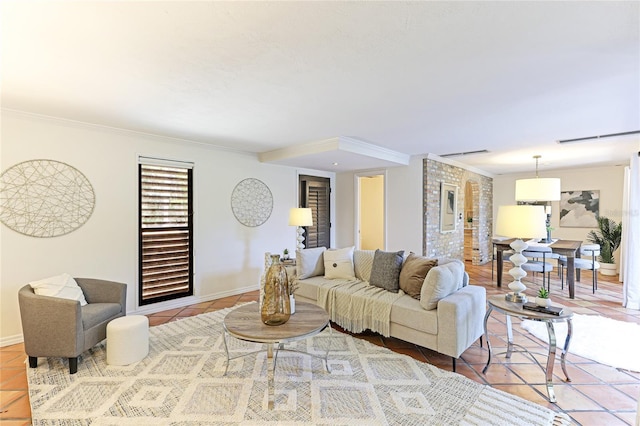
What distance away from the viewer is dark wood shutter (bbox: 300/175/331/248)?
6043mm

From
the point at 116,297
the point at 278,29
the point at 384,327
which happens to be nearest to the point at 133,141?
the point at 116,297

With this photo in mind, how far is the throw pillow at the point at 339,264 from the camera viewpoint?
376 centimetres

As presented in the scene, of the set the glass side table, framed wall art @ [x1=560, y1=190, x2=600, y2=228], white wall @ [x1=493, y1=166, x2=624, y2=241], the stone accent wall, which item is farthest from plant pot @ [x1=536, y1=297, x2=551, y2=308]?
framed wall art @ [x1=560, y1=190, x2=600, y2=228]

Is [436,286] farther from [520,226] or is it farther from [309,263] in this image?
[309,263]

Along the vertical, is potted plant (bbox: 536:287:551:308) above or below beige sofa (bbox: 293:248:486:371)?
above

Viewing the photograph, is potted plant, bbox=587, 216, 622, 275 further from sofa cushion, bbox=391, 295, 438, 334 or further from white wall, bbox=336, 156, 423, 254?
sofa cushion, bbox=391, 295, 438, 334

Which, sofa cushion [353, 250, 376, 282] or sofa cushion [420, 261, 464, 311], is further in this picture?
sofa cushion [353, 250, 376, 282]

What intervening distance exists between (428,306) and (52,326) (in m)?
3.17

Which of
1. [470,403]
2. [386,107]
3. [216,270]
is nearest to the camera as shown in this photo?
[470,403]

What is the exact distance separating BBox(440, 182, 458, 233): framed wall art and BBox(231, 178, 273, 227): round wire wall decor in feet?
10.8

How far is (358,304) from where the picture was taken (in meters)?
3.11

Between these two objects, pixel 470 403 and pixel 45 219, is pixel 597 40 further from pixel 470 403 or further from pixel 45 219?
pixel 45 219

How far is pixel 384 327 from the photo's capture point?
2891 mm

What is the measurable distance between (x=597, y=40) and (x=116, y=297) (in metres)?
4.36
